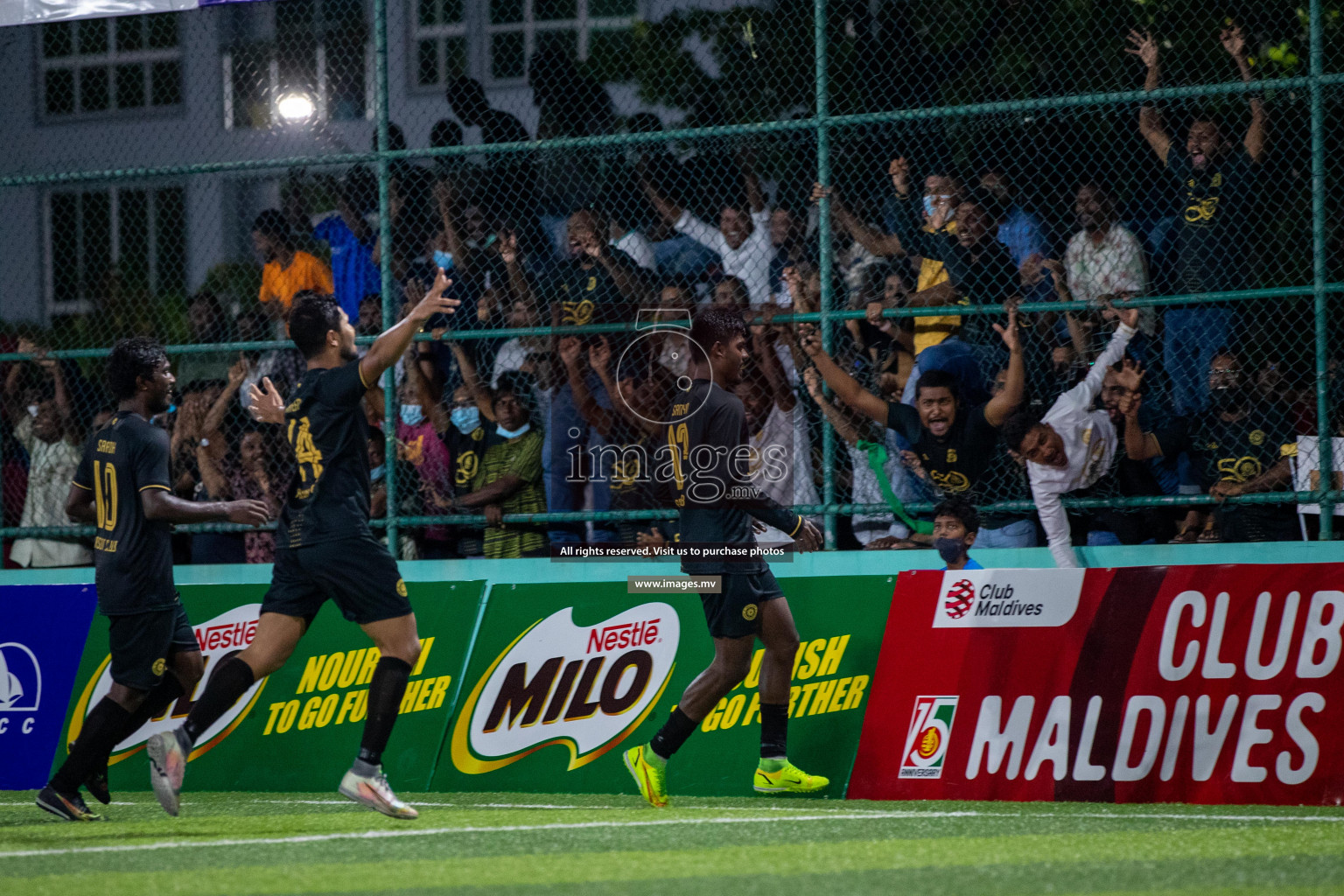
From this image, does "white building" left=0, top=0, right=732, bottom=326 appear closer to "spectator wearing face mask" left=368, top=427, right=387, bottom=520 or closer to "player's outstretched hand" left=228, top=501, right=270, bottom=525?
"spectator wearing face mask" left=368, top=427, right=387, bottom=520

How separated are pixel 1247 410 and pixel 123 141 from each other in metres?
12.8

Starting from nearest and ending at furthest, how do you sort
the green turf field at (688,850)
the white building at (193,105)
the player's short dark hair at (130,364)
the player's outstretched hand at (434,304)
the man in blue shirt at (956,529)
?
the green turf field at (688,850), the player's outstretched hand at (434,304), the player's short dark hair at (130,364), the man in blue shirt at (956,529), the white building at (193,105)

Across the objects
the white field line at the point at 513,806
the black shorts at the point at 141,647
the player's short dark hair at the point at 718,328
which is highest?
the player's short dark hair at the point at 718,328

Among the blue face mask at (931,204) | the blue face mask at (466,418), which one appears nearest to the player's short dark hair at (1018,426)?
the blue face mask at (931,204)

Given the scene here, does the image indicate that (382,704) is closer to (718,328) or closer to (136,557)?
(136,557)

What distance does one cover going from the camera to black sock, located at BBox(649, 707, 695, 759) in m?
7.62

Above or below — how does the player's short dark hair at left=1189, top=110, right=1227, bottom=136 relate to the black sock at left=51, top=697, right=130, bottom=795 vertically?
above

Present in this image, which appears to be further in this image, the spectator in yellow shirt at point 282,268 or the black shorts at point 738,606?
the spectator in yellow shirt at point 282,268

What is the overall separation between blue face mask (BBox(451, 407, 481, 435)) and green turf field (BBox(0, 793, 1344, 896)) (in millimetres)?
2635

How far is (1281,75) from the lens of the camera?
9.93 metres

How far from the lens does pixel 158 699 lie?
7.95 metres

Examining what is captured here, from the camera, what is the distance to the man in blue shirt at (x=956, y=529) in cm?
851

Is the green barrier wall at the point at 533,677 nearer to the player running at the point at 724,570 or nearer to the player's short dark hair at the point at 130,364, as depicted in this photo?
the player running at the point at 724,570

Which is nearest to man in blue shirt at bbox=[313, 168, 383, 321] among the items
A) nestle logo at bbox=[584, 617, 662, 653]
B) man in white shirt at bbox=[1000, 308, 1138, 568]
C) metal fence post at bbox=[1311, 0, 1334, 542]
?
nestle logo at bbox=[584, 617, 662, 653]
